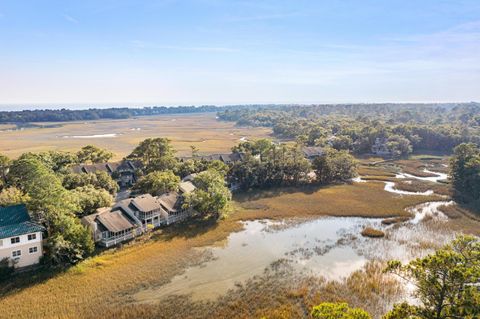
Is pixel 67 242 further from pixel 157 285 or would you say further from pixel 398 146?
pixel 398 146

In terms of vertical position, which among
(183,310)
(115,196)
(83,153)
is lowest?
(183,310)

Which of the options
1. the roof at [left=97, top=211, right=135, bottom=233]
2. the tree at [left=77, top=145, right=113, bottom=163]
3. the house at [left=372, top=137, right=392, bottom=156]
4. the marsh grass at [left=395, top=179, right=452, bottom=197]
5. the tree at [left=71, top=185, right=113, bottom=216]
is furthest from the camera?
the house at [left=372, top=137, right=392, bottom=156]

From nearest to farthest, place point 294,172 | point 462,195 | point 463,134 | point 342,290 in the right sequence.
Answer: point 342,290
point 462,195
point 294,172
point 463,134

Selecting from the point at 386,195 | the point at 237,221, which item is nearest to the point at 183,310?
the point at 237,221

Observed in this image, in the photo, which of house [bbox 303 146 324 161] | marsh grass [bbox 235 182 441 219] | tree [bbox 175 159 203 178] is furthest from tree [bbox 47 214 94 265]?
house [bbox 303 146 324 161]

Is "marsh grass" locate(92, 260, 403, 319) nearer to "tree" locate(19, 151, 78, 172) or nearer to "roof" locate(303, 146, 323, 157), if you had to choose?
"tree" locate(19, 151, 78, 172)

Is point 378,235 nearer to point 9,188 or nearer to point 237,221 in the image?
point 237,221
